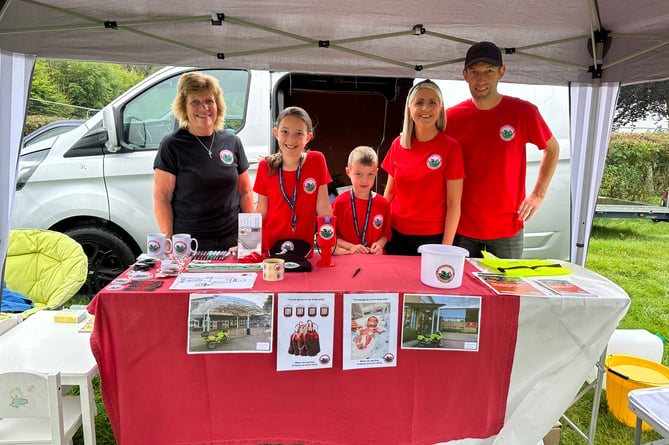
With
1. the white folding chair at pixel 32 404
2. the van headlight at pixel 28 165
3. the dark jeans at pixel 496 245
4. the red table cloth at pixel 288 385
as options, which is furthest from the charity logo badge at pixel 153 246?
the van headlight at pixel 28 165

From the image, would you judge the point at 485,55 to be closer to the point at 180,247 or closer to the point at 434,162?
the point at 434,162

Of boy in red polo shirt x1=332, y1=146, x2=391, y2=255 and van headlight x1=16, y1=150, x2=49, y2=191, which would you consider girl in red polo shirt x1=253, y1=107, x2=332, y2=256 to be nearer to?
boy in red polo shirt x1=332, y1=146, x2=391, y2=255

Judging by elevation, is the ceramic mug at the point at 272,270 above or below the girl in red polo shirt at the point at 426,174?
below

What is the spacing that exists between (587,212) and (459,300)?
6.20ft

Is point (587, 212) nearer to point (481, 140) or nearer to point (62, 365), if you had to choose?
point (481, 140)

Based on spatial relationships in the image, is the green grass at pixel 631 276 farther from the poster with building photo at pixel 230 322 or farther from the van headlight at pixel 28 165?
the van headlight at pixel 28 165

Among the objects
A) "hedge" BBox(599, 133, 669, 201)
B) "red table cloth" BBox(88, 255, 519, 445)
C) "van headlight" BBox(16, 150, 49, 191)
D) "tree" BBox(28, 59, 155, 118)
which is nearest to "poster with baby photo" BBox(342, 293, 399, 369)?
"red table cloth" BBox(88, 255, 519, 445)

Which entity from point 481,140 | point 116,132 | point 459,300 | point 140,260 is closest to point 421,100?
point 481,140

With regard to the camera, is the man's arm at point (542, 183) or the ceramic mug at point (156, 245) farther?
the man's arm at point (542, 183)

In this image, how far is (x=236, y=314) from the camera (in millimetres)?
1599

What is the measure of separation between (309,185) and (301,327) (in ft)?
2.86

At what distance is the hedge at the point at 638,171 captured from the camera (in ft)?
28.5

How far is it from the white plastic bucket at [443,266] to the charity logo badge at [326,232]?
16.0 inches

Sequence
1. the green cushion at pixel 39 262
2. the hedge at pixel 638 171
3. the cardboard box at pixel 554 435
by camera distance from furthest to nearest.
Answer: the hedge at pixel 638 171, the green cushion at pixel 39 262, the cardboard box at pixel 554 435
